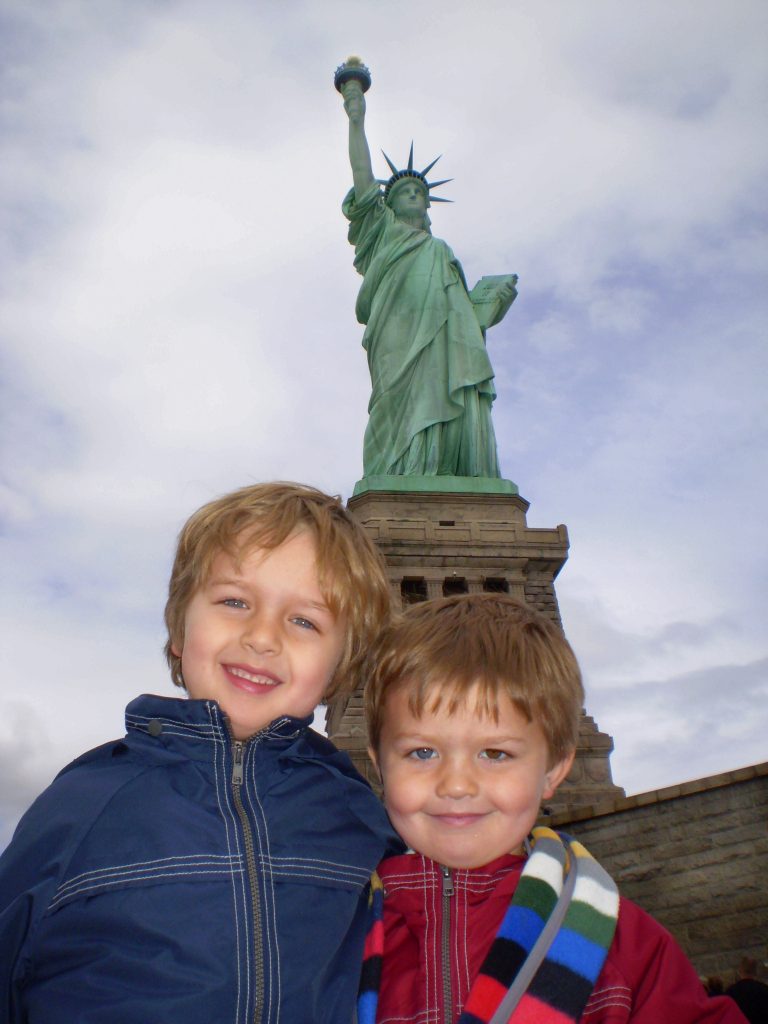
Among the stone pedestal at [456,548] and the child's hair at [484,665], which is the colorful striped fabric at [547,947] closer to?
the child's hair at [484,665]

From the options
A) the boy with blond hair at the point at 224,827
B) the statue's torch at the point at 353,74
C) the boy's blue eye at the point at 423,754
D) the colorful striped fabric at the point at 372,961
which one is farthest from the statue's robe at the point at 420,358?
the colorful striped fabric at the point at 372,961

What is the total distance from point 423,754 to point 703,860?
267 inches

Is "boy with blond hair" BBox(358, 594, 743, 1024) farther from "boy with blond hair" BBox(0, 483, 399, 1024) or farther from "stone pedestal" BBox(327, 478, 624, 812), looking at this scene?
"stone pedestal" BBox(327, 478, 624, 812)

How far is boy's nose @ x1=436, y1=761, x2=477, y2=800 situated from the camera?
2.11 metres

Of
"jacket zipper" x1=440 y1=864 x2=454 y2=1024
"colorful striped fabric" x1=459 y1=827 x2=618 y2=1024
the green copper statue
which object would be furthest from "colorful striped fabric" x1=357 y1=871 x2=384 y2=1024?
the green copper statue

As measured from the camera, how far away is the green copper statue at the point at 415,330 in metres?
16.3

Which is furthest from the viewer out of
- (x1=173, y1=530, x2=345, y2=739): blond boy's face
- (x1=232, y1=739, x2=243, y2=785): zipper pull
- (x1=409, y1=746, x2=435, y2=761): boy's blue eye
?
(x1=173, y1=530, x2=345, y2=739): blond boy's face

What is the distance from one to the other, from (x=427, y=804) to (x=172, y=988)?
2.27 feet

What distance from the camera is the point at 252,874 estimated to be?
1.94 metres

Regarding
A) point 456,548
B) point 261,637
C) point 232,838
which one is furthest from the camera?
point 456,548

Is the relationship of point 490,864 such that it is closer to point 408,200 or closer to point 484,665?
point 484,665

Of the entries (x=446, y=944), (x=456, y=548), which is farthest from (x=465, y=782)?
(x=456, y=548)

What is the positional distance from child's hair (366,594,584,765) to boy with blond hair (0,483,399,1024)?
20cm

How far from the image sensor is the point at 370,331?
17.9m
